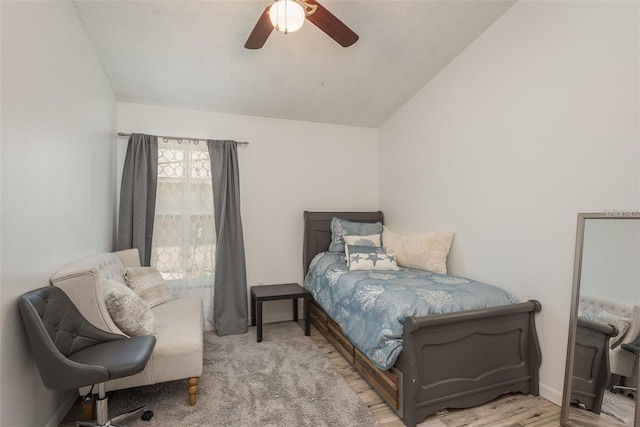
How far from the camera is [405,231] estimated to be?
366cm

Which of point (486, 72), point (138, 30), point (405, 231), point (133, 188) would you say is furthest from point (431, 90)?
point (133, 188)

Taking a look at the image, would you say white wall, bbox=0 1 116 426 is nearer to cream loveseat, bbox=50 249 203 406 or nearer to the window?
cream loveseat, bbox=50 249 203 406

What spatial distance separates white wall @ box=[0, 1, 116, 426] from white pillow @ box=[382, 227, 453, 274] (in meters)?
2.72

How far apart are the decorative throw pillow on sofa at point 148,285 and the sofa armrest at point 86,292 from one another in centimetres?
87

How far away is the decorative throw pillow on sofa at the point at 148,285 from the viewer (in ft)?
8.74

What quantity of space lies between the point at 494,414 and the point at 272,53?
10.2 feet

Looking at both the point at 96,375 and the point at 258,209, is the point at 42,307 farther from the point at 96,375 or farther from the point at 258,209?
the point at 258,209

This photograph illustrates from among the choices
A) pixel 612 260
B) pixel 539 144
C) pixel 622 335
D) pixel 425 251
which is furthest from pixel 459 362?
pixel 539 144

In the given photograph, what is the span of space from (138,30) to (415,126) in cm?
268

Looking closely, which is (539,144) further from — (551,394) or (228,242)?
(228,242)

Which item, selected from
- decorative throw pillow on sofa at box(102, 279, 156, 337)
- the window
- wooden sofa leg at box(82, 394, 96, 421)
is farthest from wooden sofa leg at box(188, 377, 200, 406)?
the window

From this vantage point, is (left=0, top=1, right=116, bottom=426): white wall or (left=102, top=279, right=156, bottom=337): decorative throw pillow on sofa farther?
(left=102, top=279, right=156, bottom=337): decorative throw pillow on sofa

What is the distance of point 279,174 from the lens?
3812 mm

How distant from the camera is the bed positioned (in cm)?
185
